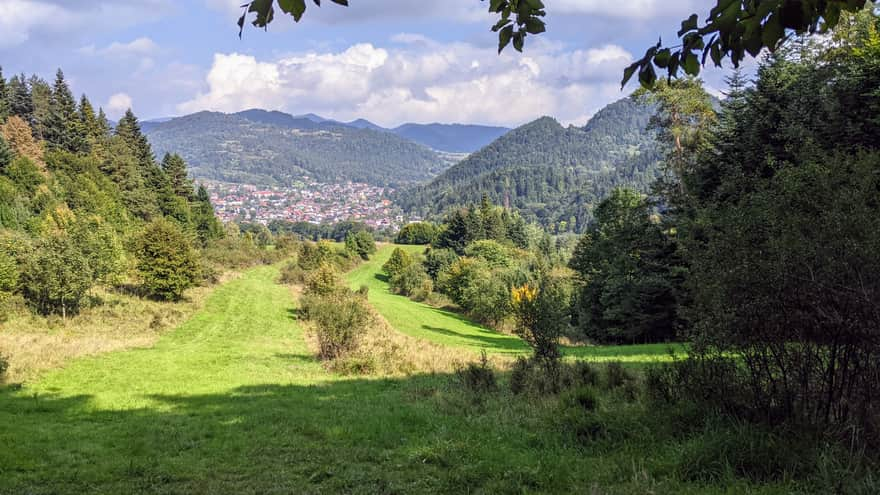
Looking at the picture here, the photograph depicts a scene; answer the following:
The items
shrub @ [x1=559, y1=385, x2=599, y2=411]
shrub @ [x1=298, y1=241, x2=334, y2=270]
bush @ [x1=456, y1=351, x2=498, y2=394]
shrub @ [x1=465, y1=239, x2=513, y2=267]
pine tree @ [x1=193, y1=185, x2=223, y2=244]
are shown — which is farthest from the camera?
shrub @ [x1=465, y1=239, x2=513, y2=267]

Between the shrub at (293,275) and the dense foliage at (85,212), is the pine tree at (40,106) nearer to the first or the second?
the dense foliage at (85,212)

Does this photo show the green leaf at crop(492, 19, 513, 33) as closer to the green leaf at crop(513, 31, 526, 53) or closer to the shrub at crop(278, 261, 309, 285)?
the green leaf at crop(513, 31, 526, 53)

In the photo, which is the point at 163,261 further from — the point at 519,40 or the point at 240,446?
the point at 519,40

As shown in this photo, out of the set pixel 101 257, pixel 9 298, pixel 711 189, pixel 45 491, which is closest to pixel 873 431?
pixel 45 491

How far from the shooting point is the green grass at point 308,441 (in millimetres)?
5340

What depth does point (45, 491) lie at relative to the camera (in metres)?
→ 5.64

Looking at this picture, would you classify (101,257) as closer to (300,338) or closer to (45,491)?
(300,338)

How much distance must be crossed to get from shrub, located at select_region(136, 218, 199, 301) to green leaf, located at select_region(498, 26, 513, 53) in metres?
35.0

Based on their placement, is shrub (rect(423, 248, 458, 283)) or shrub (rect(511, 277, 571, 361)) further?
shrub (rect(423, 248, 458, 283))

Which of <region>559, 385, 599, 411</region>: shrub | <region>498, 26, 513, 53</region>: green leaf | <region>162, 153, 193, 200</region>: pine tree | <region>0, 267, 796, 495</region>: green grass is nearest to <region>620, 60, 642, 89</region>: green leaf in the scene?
<region>498, 26, 513, 53</region>: green leaf

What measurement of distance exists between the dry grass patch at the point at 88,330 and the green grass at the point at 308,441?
174cm

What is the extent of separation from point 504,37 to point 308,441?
268 inches

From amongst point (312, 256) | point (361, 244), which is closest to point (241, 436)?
point (312, 256)

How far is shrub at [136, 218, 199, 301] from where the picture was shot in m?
32.6
